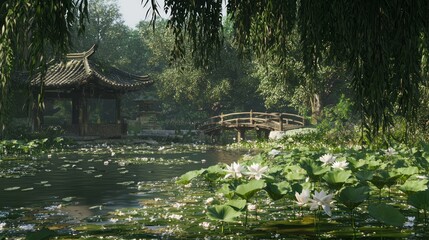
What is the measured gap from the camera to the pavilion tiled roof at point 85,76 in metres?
24.8

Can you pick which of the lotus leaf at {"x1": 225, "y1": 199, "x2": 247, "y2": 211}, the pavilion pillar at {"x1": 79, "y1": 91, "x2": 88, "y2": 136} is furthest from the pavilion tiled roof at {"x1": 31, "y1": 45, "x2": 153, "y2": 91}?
the lotus leaf at {"x1": 225, "y1": 199, "x2": 247, "y2": 211}

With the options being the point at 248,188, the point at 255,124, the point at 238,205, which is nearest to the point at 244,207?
the point at 238,205

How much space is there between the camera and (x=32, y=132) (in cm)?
2327

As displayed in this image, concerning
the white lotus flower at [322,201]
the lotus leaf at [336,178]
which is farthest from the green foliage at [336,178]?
the white lotus flower at [322,201]

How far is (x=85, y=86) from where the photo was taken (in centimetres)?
2614

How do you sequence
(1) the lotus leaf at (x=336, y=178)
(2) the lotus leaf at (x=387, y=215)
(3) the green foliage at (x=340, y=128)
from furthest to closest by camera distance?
(3) the green foliage at (x=340, y=128) < (1) the lotus leaf at (x=336, y=178) < (2) the lotus leaf at (x=387, y=215)

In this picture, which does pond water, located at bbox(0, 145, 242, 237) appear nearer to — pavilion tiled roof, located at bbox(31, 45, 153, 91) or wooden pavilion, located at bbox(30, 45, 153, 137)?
pavilion tiled roof, located at bbox(31, 45, 153, 91)

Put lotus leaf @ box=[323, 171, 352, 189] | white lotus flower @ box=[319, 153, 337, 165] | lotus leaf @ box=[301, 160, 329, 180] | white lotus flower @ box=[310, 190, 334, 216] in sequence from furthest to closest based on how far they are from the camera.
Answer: white lotus flower @ box=[319, 153, 337, 165]
lotus leaf @ box=[301, 160, 329, 180]
lotus leaf @ box=[323, 171, 352, 189]
white lotus flower @ box=[310, 190, 334, 216]

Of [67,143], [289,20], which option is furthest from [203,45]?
[67,143]

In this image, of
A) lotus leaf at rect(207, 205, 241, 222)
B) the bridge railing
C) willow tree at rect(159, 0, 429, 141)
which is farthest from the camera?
the bridge railing

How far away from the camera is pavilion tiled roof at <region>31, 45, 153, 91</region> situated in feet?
81.4

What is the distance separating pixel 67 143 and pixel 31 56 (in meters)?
20.1

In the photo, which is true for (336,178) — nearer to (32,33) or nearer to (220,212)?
(220,212)

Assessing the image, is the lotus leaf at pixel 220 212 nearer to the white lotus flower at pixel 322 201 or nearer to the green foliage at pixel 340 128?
the white lotus flower at pixel 322 201
